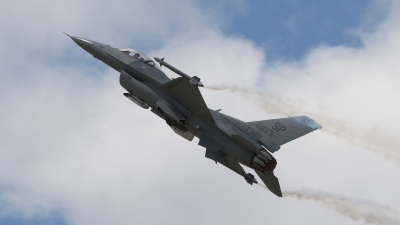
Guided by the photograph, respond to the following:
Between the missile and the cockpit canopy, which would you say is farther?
the cockpit canopy

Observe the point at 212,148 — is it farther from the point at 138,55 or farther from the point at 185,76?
the point at 138,55

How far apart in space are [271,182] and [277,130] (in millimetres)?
2139

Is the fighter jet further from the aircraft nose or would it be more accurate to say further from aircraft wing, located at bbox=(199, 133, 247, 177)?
the aircraft nose

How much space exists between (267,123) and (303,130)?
5.10ft

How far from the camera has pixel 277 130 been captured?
78.7 ft

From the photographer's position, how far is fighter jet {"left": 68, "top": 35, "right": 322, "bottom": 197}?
22.7 meters

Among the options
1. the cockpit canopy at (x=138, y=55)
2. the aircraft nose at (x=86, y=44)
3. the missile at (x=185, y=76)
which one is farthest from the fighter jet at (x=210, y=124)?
the aircraft nose at (x=86, y=44)

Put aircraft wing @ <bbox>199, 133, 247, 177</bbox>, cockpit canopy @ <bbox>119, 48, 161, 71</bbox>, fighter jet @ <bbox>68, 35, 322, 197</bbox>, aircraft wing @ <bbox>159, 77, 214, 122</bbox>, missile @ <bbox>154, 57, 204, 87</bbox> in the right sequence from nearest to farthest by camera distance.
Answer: missile @ <bbox>154, 57, 204, 87</bbox>, fighter jet @ <bbox>68, 35, 322, 197</bbox>, aircraft wing @ <bbox>159, 77, 214, 122</bbox>, aircraft wing @ <bbox>199, 133, 247, 177</bbox>, cockpit canopy @ <bbox>119, 48, 161, 71</bbox>

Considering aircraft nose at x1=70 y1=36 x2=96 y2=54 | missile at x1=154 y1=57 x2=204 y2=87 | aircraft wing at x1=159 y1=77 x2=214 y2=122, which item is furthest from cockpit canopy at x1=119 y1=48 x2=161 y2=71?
missile at x1=154 y1=57 x2=204 y2=87

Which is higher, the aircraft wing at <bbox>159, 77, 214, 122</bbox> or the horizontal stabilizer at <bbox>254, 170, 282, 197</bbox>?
the aircraft wing at <bbox>159, 77, 214, 122</bbox>

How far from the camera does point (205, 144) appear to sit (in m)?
23.1

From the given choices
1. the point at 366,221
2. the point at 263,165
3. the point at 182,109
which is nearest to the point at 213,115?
the point at 182,109

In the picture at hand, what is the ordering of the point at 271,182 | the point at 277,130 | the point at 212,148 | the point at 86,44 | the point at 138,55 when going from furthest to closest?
1. the point at 86,44
2. the point at 138,55
3. the point at 277,130
4. the point at 271,182
5. the point at 212,148

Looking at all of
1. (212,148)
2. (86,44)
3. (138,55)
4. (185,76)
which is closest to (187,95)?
(185,76)
